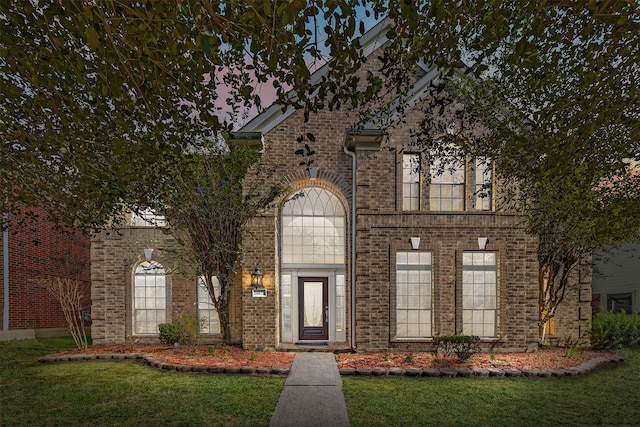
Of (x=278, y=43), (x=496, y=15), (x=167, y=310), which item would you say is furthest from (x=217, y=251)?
(x=496, y=15)

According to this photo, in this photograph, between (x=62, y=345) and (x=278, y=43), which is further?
(x=62, y=345)

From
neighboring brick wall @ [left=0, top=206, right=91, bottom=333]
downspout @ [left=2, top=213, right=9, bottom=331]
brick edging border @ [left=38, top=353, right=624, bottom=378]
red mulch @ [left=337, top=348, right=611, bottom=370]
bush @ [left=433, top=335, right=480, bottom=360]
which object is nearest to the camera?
brick edging border @ [left=38, top=353, right=624, bottom=378]

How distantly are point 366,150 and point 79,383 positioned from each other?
9592 millimetres

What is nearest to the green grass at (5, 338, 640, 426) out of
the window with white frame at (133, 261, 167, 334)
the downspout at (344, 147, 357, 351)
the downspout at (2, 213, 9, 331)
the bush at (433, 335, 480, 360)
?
the bush at (433, 335, 480, 360)

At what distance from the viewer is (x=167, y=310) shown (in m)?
12.7

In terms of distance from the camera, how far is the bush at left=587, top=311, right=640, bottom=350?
39.2ft

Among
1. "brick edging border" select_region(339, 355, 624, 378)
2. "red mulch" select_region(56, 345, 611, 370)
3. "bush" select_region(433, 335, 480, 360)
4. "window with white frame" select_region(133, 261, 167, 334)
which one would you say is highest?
"window with white frame" select_region(133, 261, 167, 334)

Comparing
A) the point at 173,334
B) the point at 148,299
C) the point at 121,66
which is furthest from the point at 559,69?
the point at 148,299

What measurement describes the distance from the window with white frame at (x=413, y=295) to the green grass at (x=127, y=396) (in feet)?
15.4

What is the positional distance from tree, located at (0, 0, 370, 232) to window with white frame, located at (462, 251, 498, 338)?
9.14 metres

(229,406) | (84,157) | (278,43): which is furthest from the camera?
(229,406)

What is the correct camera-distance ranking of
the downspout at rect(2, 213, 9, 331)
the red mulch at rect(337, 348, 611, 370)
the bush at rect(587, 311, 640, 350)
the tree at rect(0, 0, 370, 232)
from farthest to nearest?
the downspout at rect(2, 213, 9, 331) < the bush at rect(587, 311, 640, 350) < the red mulch at rect(337, 348, 611, 370) < the tree at rect(0, 0, 370, 232)

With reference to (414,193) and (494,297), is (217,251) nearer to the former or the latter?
(414,193)

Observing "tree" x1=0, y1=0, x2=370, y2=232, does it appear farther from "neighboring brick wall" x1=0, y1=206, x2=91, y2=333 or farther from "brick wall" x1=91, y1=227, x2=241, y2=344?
"neighboring brick wall" x1=0, y1=206, x2=91, y2=333
